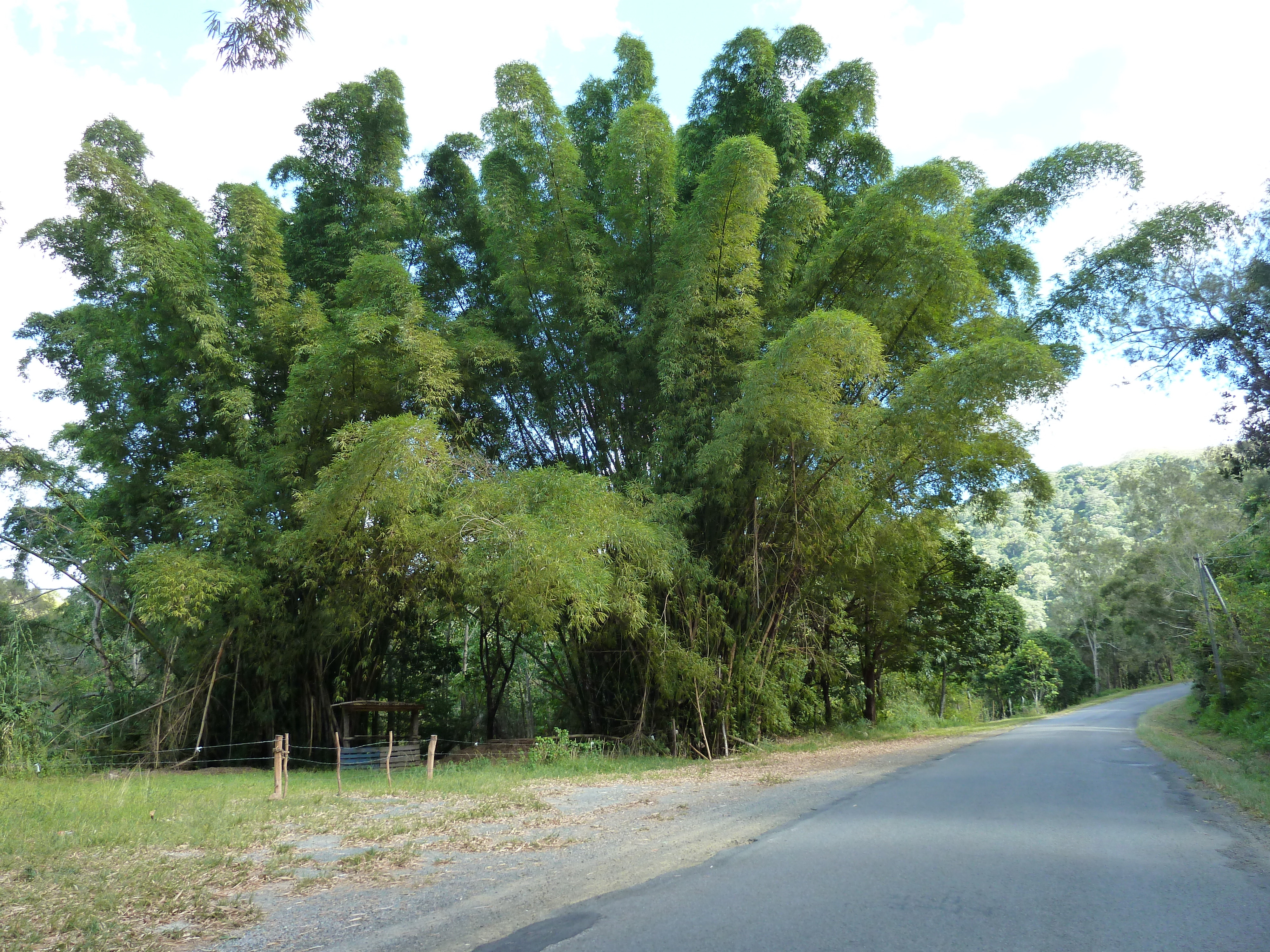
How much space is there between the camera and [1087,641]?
48312mm

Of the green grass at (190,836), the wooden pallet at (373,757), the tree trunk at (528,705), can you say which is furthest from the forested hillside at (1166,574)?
the tree trunk at (528,705)

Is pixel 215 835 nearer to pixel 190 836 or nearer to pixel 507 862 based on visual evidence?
pixel 190 836

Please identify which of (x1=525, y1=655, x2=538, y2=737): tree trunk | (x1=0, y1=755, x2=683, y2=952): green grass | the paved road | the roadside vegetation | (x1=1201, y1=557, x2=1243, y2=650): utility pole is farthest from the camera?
(x1=525, y1=655, x2=538, y2=737): tree trunk

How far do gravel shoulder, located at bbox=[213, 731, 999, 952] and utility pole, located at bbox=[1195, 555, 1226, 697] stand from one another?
1324 cm

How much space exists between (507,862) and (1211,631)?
66.8 feet

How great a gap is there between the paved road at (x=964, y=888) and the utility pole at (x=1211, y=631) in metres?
13.5

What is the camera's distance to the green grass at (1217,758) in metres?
6.12

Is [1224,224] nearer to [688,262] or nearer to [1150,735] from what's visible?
[688,262]

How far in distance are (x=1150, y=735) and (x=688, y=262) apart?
40.5 ft

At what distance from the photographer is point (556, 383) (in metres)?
10.9

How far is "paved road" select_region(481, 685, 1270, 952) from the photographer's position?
2844 millimetres

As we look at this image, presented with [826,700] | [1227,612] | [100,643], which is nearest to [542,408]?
[100,643]

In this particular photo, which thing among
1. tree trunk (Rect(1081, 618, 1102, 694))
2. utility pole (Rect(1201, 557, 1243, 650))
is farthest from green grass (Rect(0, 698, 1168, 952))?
tree trunk (Rect(1081, 618, 1102, 694))

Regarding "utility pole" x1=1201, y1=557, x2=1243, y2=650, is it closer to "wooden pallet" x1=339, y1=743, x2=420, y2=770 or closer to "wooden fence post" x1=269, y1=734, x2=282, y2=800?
"wooden pallet" x1=339, y1=743, x2=420, y2=770
